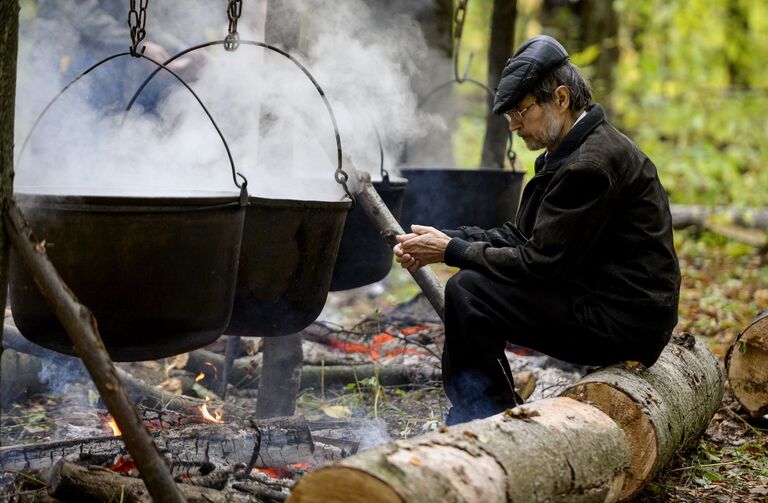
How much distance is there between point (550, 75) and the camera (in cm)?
358

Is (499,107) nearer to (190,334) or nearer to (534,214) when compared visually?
(534,214)

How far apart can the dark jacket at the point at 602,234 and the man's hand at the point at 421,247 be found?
0.20 metres

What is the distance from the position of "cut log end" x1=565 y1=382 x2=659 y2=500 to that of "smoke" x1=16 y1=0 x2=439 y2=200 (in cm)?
181

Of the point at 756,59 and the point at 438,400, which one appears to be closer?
the point at 438,400

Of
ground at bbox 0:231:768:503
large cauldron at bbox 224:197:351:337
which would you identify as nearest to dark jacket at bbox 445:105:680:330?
large cauldron at bbox 224:197:351:337

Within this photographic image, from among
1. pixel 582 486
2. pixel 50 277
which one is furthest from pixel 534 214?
pixel 50 277

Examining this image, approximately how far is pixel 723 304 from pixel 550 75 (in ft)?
17.0

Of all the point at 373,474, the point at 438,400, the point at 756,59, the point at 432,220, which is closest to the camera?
the point at 373,474

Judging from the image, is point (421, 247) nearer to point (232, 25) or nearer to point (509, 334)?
point (509, 334)

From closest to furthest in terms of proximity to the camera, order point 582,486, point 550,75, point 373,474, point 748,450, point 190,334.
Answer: point 373,474
point 582,486
point 190,334
point 550,75
point 748,450

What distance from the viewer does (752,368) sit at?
15.0 ft

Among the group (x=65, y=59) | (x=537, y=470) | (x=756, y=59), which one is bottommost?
(x=537, y=470)

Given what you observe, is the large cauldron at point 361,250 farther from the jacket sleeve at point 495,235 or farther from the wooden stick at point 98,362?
the wooden stick at point 98,362

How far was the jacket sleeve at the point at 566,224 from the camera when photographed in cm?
334
